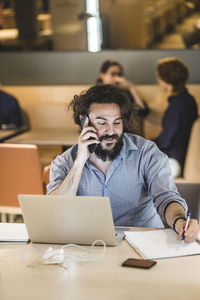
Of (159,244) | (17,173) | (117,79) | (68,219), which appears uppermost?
(117,79)

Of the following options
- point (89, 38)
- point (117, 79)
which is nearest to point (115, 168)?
point (117, 79)

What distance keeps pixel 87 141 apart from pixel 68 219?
0.64 metres

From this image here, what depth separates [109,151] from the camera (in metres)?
2.71

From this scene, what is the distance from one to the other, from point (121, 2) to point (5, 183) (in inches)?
136

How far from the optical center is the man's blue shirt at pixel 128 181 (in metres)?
2.70

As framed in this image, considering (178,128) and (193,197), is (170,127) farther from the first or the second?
(193,197)

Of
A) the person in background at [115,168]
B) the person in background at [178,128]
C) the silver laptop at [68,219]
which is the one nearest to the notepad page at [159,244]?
the silver laptop at [68,219]

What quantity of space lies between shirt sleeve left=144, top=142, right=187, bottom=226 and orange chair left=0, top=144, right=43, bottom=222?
4.28ft

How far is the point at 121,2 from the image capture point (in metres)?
6.66

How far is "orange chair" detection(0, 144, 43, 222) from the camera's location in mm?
3857

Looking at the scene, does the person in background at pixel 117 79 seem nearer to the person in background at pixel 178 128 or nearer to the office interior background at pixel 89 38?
the office interior background at pixel 89 38

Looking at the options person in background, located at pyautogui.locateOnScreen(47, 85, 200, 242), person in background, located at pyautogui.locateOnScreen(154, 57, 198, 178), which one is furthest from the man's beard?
person in background, located at pyautogui.locateOnScreen(154, 57, 198, 178)

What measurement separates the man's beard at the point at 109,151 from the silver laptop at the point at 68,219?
548 millimetres

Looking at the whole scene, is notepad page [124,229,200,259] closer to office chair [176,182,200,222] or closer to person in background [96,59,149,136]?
office chair [176,182,200,222]
